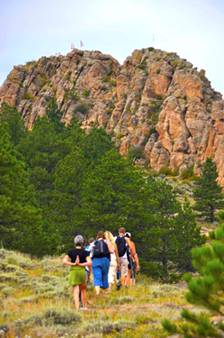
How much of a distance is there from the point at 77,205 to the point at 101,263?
17.7 meters

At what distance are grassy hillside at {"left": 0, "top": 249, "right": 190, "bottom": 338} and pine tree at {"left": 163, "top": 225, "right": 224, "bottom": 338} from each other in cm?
247

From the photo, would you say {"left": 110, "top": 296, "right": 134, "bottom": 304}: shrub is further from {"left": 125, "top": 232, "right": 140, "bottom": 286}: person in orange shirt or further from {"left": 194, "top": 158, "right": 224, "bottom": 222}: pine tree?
{"left": 194, "top": 158, "right": 224, "bottom": 222}: pine tree

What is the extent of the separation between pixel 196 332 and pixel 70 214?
79.9 feet

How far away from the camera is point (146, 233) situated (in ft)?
94.1

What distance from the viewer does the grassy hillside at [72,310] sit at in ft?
32.2

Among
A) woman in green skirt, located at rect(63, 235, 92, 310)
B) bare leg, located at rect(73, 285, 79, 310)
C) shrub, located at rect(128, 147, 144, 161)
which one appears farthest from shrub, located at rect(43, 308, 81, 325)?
shrub, located at rect(128, 147, 144, 161)

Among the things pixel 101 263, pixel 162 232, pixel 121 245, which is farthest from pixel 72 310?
pixel 162 232

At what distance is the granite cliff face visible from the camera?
74.9 m

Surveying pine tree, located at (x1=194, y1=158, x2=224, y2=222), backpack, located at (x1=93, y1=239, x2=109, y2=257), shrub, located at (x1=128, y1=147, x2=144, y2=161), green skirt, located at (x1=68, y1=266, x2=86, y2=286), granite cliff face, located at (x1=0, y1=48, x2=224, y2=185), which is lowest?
green skirt, located at (x1=68, y1=266, x2=86, y2=286)

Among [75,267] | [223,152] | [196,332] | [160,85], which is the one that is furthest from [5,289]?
[160,85]

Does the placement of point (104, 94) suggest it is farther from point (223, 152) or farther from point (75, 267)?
point (75, 267)

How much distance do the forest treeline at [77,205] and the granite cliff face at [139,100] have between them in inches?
1451

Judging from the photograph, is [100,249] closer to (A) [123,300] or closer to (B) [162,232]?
(A) [123,300]

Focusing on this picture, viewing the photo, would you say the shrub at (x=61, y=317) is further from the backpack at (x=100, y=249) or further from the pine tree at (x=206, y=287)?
the pine tree at (x=206, y=287)
